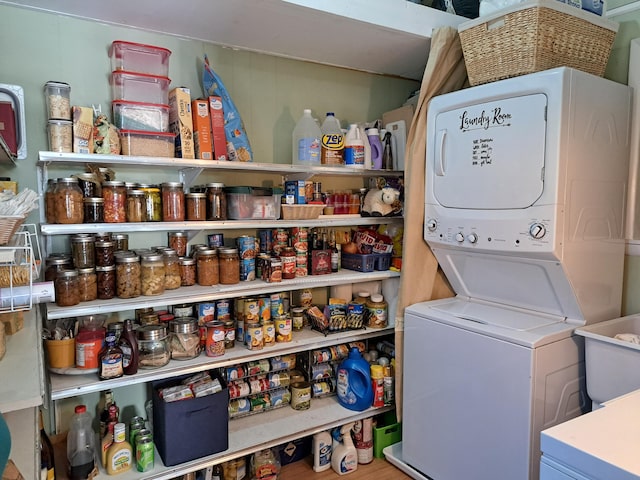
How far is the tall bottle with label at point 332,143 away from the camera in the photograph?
2418 millimetres

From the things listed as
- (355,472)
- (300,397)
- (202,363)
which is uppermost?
(202,363)

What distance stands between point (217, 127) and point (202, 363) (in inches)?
42.1

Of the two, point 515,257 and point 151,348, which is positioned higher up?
point 515,257

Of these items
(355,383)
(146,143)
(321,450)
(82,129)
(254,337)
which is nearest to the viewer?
(82,129)

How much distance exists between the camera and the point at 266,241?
238 cm

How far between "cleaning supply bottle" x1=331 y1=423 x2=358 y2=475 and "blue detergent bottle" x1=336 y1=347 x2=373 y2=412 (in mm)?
134

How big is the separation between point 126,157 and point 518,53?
1631mm

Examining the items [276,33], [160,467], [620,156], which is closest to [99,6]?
[276,33]

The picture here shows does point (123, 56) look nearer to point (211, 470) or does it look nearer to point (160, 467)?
point (160, 467)

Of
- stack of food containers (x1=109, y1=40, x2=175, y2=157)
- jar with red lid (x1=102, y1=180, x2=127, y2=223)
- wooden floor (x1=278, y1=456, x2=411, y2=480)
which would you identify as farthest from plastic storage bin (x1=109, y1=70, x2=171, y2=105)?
wooden floor (x1=278, y1=456, x2=411, y2=480)

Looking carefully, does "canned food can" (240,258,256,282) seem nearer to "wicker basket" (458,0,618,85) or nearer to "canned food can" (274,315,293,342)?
"canned food can" (274,315,293,342)

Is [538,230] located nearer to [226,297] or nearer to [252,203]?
[252,203]

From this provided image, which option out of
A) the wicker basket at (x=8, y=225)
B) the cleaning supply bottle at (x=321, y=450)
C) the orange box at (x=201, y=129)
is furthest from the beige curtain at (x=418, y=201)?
the wicker basket at (x=8, y=225)

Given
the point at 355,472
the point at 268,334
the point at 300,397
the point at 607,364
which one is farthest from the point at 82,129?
the point at 607,364
